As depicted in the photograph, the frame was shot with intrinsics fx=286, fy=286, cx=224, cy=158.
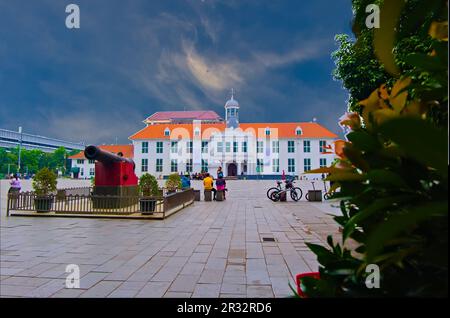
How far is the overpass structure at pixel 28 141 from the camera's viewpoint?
332 ft

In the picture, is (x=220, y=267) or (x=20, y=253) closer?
(x=220, y=267)

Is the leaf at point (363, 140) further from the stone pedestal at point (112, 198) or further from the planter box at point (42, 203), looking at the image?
the planter box at point (42, 203)

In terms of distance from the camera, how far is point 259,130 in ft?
200

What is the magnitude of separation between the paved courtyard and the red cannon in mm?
1426

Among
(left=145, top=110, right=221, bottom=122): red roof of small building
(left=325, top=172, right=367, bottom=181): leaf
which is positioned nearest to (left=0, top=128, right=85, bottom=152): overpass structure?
(left=145, top=110, right=221, bottom=122): red roof of small building

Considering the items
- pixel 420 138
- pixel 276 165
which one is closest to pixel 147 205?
pixel 420 138

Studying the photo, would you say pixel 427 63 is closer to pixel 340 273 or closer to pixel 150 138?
pixel 340 273

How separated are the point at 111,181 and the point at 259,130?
50.7 metres

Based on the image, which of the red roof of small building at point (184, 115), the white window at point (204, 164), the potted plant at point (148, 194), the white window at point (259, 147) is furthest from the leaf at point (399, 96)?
the red roof of small building at point (184, 115)

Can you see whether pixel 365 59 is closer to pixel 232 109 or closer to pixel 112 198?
pixel 112 198

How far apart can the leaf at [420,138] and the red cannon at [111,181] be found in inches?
448
